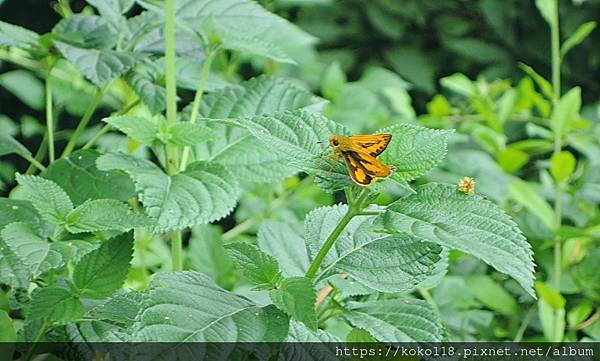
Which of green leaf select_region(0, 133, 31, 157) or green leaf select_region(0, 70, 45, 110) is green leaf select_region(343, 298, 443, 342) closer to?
green leaf select_region(0, 133, 31, 157)

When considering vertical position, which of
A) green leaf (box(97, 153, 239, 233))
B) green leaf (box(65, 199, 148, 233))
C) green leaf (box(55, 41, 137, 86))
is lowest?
green leaf (box(97, 153, 239, 233))

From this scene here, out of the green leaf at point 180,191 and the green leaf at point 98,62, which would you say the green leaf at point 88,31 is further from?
the green leaf at point 180,191

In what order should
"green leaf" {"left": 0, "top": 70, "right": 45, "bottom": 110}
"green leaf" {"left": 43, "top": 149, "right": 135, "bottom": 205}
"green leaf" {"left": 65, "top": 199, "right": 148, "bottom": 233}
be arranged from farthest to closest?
1. "green leaf" {"left": 0, "top": 70, "right": 45, "bottom": 110}
2. "green leaf" {"left": 43, "top": 149, "right": 135, "bottom": 205}
3. "green leaf" {"left": 65, "top": 199, "right": 148, "bottom": 233}

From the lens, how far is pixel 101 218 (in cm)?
59

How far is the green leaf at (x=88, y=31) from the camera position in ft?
2.55

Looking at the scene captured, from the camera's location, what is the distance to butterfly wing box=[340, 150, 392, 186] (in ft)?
1.67

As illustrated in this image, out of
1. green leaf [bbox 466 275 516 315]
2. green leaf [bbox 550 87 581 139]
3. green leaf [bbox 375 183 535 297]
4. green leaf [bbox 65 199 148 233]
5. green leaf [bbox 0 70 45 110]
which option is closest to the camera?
green leaf [bbox 375 183 535 297]

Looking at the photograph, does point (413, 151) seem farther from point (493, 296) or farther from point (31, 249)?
point (493, 296)

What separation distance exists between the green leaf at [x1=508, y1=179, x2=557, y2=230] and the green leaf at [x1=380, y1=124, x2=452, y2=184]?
0.45m

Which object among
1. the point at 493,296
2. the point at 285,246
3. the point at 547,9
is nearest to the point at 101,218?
the point at 285,246

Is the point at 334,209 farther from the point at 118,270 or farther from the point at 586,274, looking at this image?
the point at 586,274

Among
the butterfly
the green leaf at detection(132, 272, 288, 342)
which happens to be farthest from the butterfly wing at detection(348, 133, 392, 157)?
the green leaf at detection(132, 272, 288, 342)

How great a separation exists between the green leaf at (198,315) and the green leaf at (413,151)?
0.12m

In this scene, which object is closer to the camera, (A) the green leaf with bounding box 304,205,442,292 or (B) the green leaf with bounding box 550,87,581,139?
(A) the green leaf with bounding box 304,205,442,292
